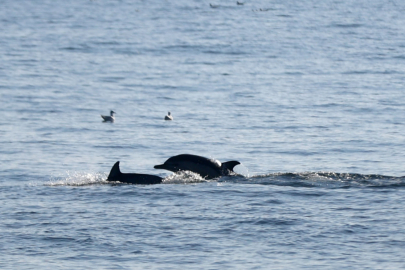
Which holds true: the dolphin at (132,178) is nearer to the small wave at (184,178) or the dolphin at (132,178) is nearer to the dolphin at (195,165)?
the small wave at (184,178)

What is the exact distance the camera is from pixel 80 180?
22781 mm

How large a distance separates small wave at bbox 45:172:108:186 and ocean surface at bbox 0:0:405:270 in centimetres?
9

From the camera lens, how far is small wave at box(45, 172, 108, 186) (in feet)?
72.9

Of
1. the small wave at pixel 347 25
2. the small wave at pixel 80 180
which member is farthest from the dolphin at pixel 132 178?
the small wave at pixel 347 25

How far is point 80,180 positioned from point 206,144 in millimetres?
7764

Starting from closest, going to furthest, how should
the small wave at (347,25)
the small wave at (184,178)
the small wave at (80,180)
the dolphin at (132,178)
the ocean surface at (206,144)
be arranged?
1. the ocean surface at (206,144)
2. the dolphin at (132,178)
3. the small wave at (184,178)
4. the small wave at (80,180)
5. the small wave at (347,25)

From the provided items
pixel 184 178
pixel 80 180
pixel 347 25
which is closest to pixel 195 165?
pixel 184 178

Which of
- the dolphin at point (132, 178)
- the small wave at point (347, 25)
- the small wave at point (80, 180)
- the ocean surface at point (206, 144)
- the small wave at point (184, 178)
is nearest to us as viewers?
the ocean surface at point (206, 144)

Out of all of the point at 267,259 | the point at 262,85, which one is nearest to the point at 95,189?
the point at 267,259

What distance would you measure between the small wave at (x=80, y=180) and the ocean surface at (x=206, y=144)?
0.09 m

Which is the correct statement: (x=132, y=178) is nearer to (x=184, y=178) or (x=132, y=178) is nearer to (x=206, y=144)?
(x=184, y=178)

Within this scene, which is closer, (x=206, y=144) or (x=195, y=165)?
(x=195, y=165)

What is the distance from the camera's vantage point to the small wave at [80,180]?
72.9 ft

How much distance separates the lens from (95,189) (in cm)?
2127
